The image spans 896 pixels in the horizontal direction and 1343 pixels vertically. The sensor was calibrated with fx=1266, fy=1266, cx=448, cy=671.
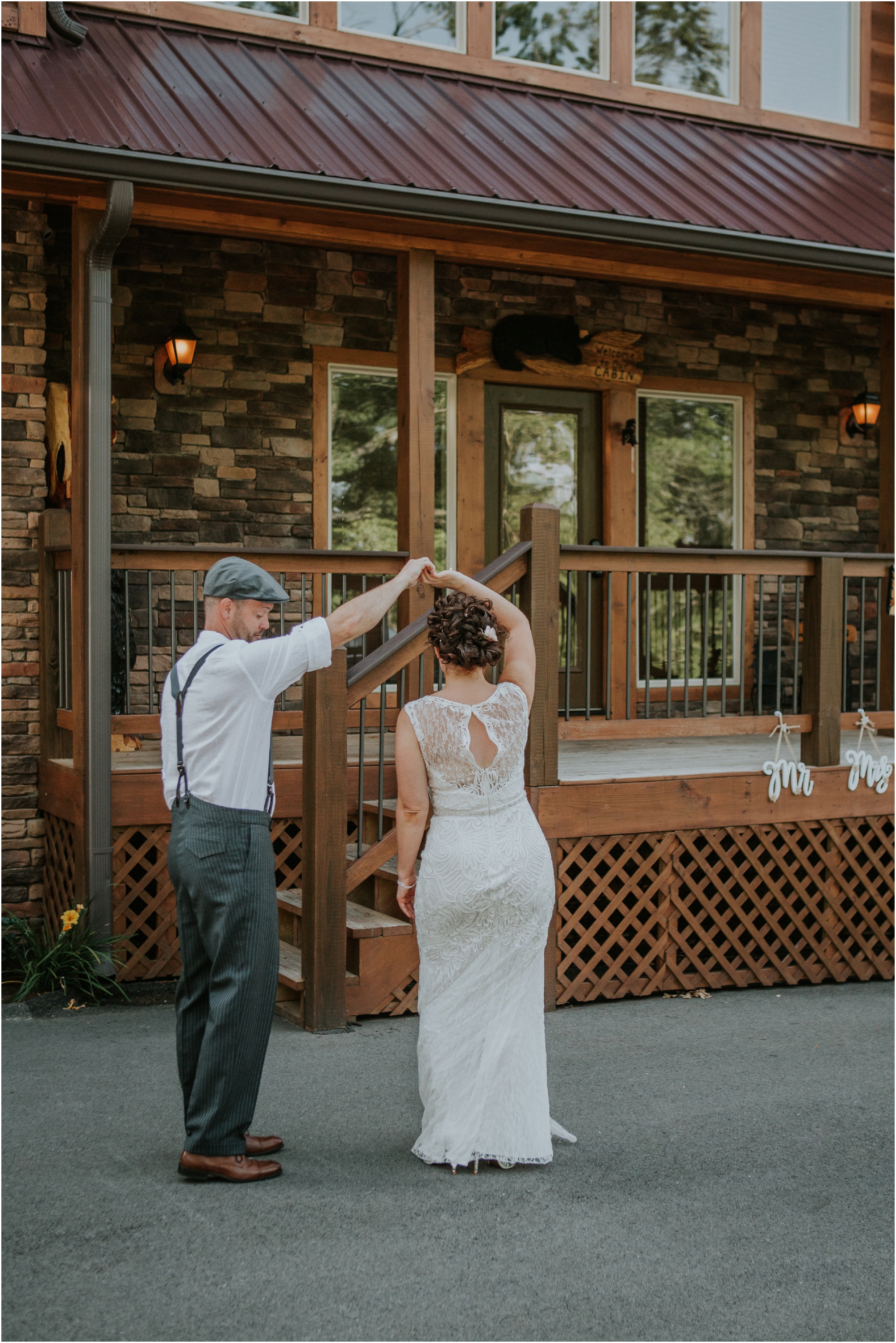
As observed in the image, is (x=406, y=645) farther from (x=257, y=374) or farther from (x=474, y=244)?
(x=257, y=374)

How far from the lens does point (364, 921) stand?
572cm

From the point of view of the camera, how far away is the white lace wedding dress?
4027mm

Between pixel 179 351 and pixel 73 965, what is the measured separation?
3678mm

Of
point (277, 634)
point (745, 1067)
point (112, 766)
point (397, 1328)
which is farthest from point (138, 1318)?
point (277, 634)

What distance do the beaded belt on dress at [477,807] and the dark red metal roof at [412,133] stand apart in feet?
11.7

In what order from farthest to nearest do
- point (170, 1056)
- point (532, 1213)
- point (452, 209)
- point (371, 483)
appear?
point (371, 483) → point (452, 209) → point (170, 1056) → point (532, 1213)

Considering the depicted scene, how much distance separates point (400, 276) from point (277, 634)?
2157mm

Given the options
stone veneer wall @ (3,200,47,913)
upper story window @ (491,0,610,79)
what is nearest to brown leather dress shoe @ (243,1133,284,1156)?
stone veneer wall @ (3,200,47,913)

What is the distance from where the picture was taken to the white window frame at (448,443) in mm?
8461

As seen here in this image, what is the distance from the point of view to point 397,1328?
10.0 feet

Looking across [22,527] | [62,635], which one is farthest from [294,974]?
[22,527]

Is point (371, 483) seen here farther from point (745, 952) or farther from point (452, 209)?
point (745, 952)

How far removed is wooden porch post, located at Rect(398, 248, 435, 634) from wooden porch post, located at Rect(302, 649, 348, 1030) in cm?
152

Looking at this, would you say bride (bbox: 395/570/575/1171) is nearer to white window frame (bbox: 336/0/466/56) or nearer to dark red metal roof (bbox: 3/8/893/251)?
dark red metal roof (bbox: 3/8/893/251)
